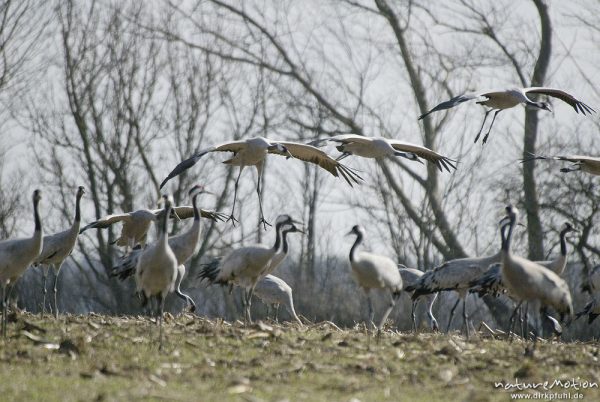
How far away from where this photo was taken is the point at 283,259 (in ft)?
46.3

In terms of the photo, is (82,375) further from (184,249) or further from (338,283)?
(338,283)

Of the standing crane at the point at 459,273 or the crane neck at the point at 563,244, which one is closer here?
the crane neck at the point at 563,244

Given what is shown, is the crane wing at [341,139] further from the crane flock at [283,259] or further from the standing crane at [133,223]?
the standing crane at [133,223]

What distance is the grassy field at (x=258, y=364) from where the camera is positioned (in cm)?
859

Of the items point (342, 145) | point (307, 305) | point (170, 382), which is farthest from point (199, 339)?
point (307, 305)

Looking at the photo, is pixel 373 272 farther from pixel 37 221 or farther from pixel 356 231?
pixel 37 221

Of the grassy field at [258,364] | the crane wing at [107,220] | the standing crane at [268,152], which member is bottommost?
the grassy field at [258,364]

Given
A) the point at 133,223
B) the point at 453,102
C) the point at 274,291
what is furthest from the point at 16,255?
the point at 453,102

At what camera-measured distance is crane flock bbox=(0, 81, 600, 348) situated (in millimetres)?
11133

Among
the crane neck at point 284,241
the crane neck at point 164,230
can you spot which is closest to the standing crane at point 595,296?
the crane neck at point 284,241

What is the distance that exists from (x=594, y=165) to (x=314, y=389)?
8302 millimetres

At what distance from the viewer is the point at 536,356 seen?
1065 cm

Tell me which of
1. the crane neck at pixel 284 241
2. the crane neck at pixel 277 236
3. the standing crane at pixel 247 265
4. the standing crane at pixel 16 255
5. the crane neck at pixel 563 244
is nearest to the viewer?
the standing crane at pixel 16 255

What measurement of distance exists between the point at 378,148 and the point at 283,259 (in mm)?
3209
